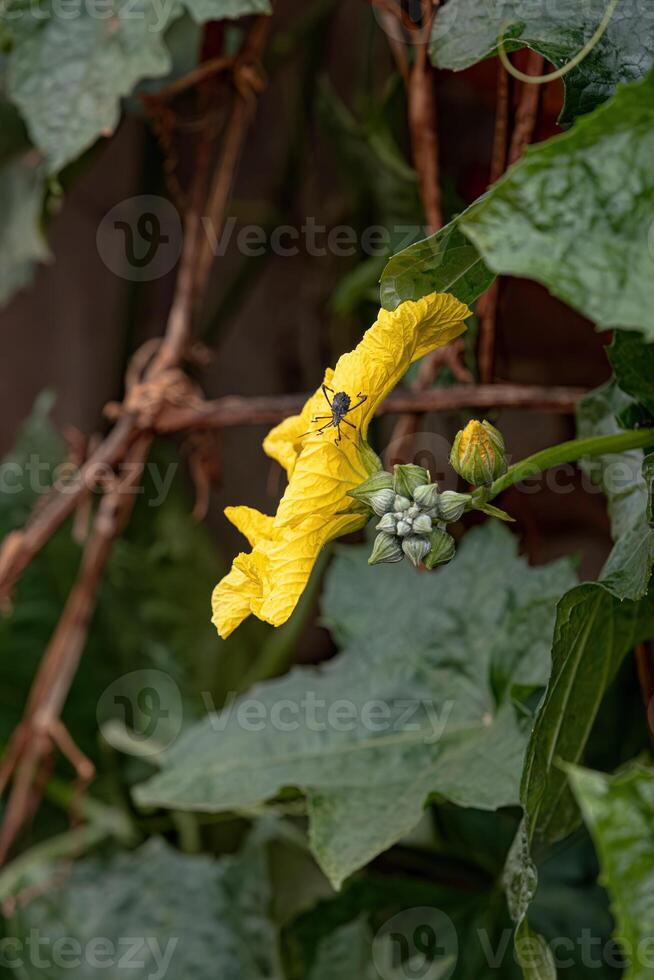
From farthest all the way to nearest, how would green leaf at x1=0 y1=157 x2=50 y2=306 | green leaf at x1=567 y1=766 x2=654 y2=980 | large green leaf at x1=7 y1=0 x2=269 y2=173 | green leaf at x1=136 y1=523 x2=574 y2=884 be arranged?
green leaf at x1=0 y1=157 x2=50 y2=306 → large green leaf at x1=7 y1=0 x2=269 y2=173 → green leaf at x1=136 y1=523 x2=574 y2=884 → green leaf at x1=567 y1=766 x2=654 y2=980

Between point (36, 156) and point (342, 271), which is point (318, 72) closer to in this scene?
point (342, 271)

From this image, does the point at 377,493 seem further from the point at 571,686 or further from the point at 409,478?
the point at 571,686

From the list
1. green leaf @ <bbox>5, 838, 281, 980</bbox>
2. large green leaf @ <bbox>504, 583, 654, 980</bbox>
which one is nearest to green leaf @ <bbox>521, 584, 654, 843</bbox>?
large green leaf @ <bbox>504, 583, 654, 980</bbox>

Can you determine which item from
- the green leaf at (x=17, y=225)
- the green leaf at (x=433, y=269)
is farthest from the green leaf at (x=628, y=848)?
the green leaf at (x=17, y=225)

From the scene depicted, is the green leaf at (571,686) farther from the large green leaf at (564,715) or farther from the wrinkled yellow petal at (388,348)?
the wrinkled yellow petal at (388,348)

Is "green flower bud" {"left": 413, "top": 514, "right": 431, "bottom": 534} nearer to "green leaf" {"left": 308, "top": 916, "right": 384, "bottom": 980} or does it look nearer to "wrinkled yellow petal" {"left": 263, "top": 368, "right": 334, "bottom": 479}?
"wrinkled yellow petal" {"left": 263, "top": 368, "right": 334, "bottom": 479}

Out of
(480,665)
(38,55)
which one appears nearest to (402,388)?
(480,665)

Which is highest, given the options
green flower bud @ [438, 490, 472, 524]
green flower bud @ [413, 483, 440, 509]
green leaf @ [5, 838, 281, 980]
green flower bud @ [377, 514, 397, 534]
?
green flower bud @ [413, 483, 440, 509]
